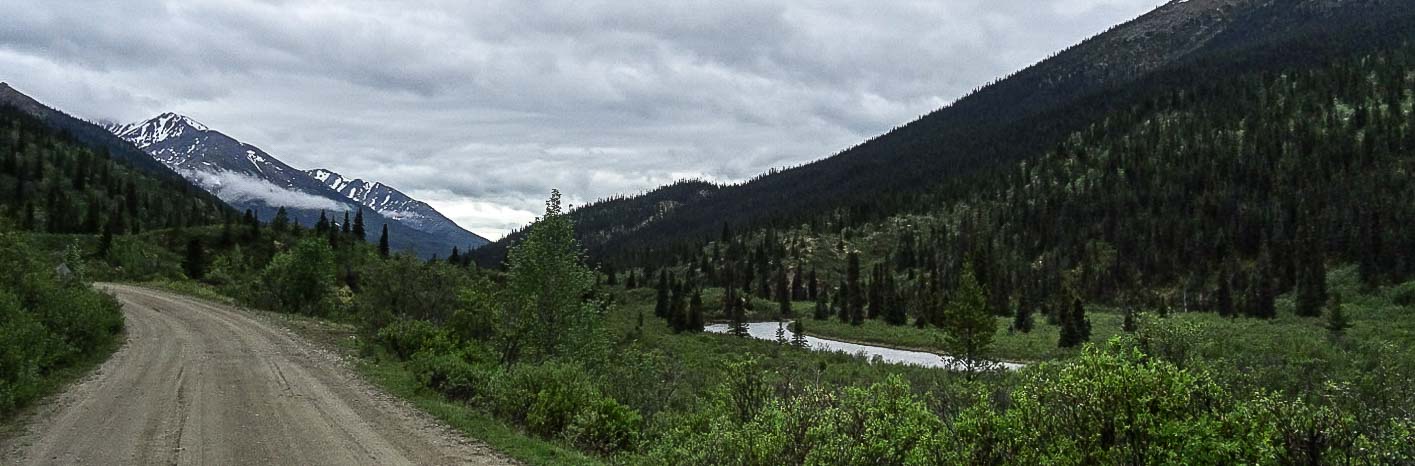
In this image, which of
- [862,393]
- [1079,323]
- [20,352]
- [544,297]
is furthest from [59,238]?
[1079,323]

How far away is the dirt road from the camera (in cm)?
1161

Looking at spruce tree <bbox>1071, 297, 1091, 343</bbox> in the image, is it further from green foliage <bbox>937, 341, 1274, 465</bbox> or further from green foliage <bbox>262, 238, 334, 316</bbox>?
green foliage <bbox>937, 341, 1274, 465</bbox>

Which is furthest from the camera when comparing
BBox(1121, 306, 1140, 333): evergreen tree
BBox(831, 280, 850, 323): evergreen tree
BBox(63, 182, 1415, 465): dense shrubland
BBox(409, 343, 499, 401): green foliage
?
BBox(831, 280, 850, 323): evergreen tree

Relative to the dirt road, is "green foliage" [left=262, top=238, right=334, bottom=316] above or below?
above

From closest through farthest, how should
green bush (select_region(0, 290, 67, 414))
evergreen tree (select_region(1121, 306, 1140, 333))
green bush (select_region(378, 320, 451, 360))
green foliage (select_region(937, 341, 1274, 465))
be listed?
1. green foliage (select_region(937, 341, 1274, 465))
2. evergreen tree (select_region(1121, 306, 1140, 333))
3. green bush (select_region(0, 290, 67, 414))
4. green bush (select_region(378, 320, 451, 360))

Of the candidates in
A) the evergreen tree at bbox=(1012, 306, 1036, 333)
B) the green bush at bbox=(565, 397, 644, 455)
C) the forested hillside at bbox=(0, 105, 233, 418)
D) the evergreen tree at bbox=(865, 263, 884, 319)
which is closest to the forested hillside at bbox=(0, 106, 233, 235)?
the forested hillside at bbox=(0, 105, 233, 418)

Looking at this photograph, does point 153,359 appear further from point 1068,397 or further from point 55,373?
point 1068,397

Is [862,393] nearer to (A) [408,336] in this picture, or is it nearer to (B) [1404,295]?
(A) [408,336]

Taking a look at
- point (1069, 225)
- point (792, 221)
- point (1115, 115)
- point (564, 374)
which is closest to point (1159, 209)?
point (1069, 225)

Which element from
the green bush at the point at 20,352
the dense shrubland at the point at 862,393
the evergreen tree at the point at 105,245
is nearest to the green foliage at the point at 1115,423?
the dense shrubland at the point at 862,393

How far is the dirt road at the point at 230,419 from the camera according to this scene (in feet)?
38.1

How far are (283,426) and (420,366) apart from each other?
517 centimetres

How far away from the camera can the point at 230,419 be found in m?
13.9

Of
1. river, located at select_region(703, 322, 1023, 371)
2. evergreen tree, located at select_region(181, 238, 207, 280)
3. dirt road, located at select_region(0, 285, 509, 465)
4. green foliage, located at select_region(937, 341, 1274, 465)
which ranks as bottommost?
river, located at select_region(703, 322, 1023, 371)
